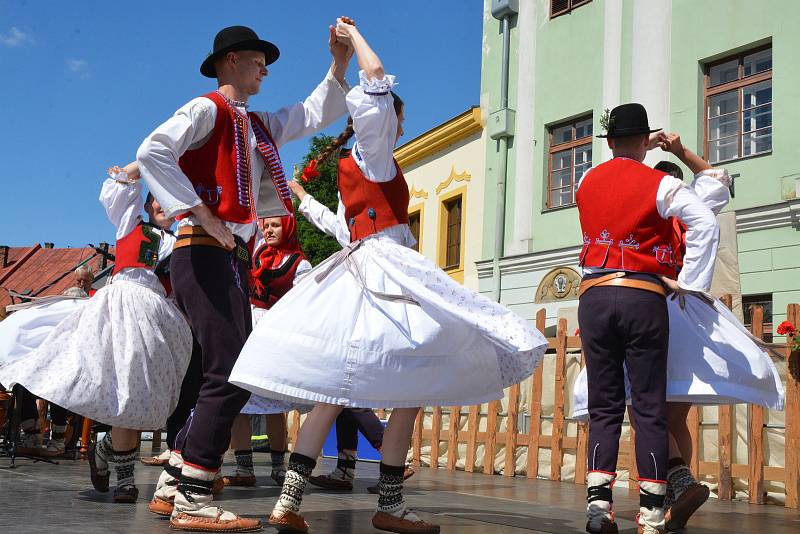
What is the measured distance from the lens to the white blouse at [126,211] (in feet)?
17.2

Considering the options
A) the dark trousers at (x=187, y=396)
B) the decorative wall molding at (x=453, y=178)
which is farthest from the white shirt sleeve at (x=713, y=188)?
the decorative wall molding at (x=453, y=178)

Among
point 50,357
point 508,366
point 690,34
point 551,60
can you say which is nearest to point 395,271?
point 508,366

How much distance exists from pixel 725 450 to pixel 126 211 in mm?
4831

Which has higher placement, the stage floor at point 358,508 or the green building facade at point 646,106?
the green building facade at point 646,106

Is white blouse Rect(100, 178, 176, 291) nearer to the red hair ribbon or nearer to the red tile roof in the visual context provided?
the red hair ribbon

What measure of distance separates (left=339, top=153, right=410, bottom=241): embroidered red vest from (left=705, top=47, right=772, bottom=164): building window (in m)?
9.94

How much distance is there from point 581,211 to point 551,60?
12541 millimetres

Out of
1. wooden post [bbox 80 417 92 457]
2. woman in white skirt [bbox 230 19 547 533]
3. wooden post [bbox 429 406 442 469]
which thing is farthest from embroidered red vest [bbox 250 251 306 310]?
wooden post [bbox 429 406 442 469]

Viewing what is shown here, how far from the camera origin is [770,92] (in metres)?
12.8

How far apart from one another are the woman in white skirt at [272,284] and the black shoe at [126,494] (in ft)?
5.22

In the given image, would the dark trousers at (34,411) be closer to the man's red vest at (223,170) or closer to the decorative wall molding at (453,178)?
the man's red vest at (223,170)

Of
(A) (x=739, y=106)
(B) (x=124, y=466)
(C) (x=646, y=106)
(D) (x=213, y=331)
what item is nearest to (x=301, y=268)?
(B) (x=124, y=466)

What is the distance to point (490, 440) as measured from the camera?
30.6 ft

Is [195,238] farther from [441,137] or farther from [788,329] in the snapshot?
[441,137]
